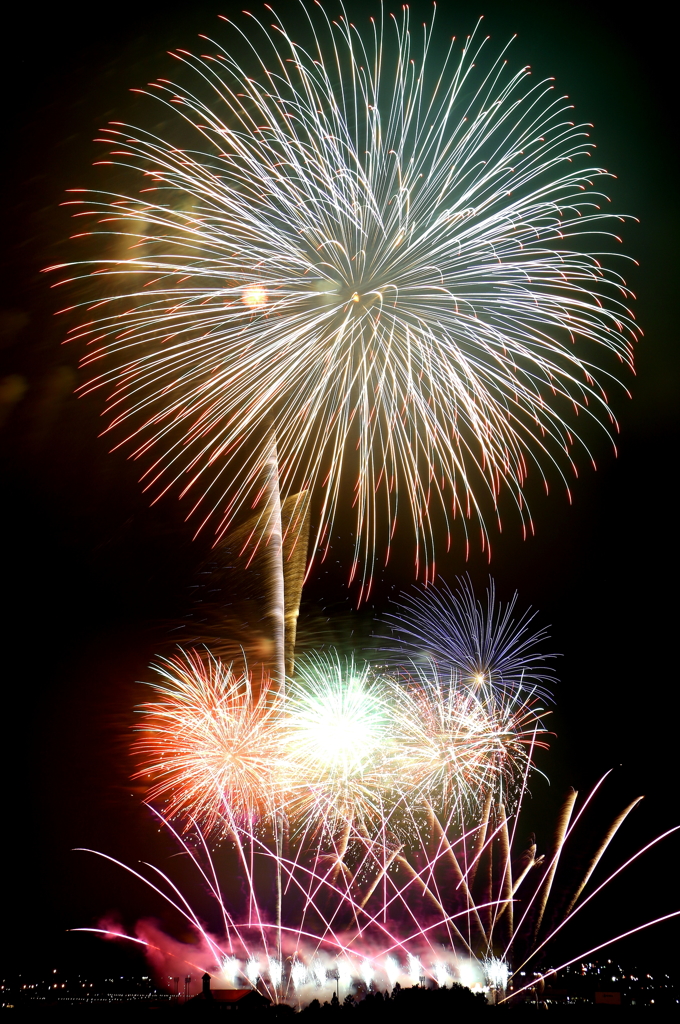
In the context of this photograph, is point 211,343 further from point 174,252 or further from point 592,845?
point 592,845

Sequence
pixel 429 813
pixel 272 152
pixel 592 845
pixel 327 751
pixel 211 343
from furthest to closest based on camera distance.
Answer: pixel 592 845 → pixel 429 813 → pixel 327 751 → pixel 211 343 → pixel 272 152

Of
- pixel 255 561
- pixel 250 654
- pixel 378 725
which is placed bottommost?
pixel 378 725

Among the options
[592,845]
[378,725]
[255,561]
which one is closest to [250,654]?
[255,561]

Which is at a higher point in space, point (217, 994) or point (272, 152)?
point (272, 152)

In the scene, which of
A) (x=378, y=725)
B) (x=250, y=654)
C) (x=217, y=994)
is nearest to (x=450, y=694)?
(x=378, y=725)

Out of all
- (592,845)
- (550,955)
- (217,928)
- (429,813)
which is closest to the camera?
(429,813)

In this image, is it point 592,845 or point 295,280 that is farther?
point 592,845
